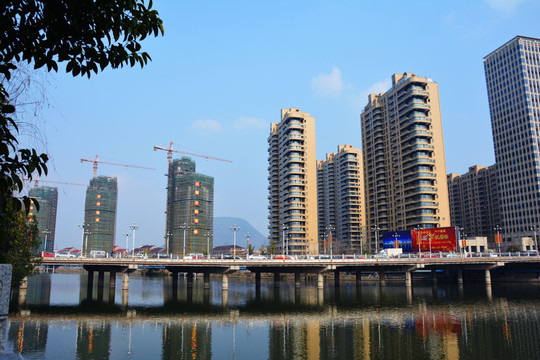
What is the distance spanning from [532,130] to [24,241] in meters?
205

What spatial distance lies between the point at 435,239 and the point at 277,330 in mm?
93781

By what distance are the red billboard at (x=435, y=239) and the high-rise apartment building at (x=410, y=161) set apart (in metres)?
29.1

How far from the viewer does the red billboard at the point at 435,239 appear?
127188 millimetres

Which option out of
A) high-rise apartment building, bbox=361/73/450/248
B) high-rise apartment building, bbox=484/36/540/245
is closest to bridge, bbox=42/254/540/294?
high-rise apartment building, bbox=361/73/450/248

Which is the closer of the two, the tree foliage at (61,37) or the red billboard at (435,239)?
the tree foliage at (61,37)

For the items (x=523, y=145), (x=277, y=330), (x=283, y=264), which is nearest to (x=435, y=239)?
(x=283, y=264)

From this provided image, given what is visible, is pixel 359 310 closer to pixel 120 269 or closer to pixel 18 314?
pixel 18 314

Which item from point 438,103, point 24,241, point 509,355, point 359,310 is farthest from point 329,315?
point 438,103

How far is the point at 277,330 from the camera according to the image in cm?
5306

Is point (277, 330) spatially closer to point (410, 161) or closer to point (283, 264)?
point (283, 264)

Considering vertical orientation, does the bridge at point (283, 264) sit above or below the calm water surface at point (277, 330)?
above

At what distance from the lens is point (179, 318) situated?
6256 centimetres

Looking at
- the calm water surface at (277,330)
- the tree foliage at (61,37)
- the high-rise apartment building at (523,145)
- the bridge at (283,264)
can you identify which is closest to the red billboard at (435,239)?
the bridge at (283,264)

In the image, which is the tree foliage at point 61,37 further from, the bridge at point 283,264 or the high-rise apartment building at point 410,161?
the high-rise apartment building at point 410,161
